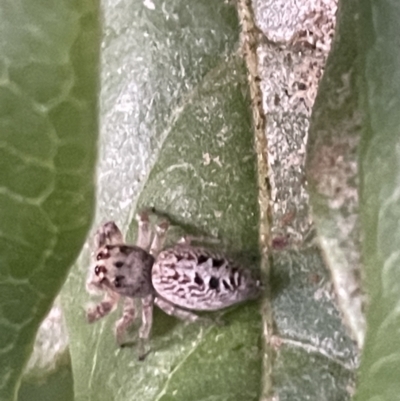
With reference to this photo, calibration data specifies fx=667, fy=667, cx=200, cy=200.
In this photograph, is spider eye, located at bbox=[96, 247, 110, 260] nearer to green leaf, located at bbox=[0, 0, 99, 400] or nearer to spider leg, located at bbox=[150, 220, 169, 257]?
spider leg, located at bbox=[150, 220, 169, 257]

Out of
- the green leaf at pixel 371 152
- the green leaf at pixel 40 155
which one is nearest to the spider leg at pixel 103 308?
the green leaf at pixel 40 155

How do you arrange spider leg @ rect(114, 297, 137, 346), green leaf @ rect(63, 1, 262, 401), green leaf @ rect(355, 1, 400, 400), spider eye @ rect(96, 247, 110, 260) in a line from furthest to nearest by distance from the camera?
spider eye @ rect(96, 247, 110, 260), spider leg @ rect(114, 297, 137, 346), green leaf @ rect(63, 1, 262, 401), green leaf @ rect(355, 1, 400, 400)

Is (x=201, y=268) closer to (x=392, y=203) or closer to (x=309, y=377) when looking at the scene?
(x=309, y=377)

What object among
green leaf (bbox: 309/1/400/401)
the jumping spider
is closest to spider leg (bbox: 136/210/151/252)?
the jumping spider

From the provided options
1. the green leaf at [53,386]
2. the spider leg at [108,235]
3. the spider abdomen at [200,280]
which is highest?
the spider leg at [108,235]

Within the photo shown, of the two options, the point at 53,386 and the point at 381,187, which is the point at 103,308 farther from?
the point at 381,187

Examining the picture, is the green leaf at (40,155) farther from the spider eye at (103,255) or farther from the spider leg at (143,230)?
the spider eye at (103,255)

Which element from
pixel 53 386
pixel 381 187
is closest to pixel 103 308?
pixel 53 386
